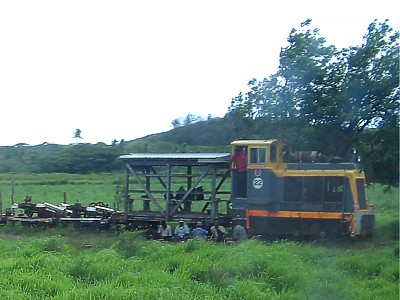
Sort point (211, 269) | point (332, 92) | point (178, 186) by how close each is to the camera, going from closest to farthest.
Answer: point (211, 269) < point (332, 92) < point (178, 186)

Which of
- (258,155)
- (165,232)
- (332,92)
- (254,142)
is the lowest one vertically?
(165,232)

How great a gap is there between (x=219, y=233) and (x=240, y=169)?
1626mm

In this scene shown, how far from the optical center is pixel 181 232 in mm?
13875

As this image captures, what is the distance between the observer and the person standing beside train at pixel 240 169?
1412 centimetres

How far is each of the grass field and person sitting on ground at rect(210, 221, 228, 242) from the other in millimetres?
1043

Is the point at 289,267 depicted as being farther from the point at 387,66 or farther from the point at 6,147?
the point at 6,147

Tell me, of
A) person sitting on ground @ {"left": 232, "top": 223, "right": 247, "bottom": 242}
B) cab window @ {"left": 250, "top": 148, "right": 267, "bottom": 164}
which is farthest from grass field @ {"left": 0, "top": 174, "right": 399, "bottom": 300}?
cab window @ {"left": 250, "top": 148, "right": 267, "bottom": 164}

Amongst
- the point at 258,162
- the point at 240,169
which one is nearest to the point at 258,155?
the point at 258,162

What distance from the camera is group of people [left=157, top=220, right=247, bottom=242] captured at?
523 inches

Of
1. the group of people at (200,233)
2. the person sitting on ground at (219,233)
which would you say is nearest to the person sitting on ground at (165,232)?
the group of people at (200,233)

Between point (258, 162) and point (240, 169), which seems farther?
point (240, 169)

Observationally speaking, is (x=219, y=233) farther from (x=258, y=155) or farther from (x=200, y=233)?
(x=258, y=155)

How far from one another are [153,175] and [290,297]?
6.93 meters

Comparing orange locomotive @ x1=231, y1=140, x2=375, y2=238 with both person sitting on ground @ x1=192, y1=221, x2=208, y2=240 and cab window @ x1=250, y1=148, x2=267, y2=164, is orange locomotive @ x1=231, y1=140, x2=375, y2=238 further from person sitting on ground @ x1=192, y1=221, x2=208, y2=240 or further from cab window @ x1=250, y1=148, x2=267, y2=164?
person sitting on ground @ x1=192, y1=221, x2=208, y2=240
